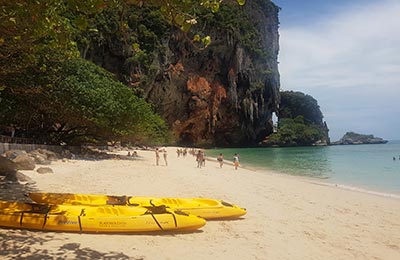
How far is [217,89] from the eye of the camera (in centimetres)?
7081

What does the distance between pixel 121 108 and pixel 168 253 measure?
65.9 feet

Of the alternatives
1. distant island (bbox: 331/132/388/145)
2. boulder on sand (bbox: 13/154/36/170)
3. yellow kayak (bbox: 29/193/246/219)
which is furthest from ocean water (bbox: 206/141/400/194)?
distant island (bbox: 331/132/388/145)

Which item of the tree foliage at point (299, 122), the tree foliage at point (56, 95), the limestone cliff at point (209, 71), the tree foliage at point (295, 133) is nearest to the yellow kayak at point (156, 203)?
the tree foliage at point (56, 95)

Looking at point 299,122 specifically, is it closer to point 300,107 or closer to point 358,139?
point 300,107

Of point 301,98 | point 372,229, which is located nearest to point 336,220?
point 372,229

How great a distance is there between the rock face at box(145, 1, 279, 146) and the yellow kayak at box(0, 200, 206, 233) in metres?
54.1

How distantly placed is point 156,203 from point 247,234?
2.42m

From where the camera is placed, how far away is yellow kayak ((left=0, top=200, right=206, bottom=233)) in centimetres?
611

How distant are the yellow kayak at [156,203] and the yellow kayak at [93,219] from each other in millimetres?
980

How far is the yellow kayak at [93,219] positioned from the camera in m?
6.11

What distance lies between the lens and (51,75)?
2048 centimetres

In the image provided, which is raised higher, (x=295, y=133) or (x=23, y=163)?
(x=295, y=133)

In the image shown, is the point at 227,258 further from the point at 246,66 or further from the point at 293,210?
the point at 246,66

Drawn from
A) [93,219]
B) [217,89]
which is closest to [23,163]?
[93,219]
